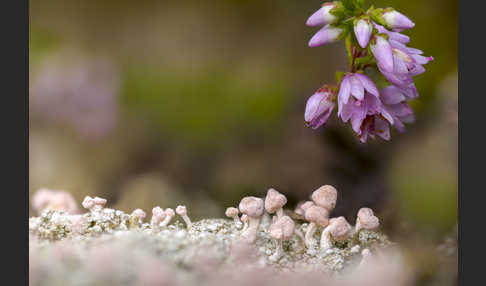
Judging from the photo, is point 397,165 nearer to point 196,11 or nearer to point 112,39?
point 196,11

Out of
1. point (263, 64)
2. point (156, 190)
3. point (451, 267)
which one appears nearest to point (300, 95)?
point (263, 64)

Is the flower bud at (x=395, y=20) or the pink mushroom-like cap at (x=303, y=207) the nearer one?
the flower bud at (x=395, y=20)

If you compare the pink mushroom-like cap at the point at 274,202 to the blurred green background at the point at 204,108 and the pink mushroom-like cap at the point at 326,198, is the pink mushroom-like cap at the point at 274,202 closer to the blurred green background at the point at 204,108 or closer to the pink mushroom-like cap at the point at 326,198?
the pink mushroom-like cap at the point at 326,198

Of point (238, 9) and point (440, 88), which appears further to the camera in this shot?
point (238, 9)

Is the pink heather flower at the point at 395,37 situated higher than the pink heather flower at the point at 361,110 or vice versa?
the pink heather flower at the point at 395,37

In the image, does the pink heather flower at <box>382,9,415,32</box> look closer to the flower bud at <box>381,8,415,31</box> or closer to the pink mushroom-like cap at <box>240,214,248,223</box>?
the flower bud at <box>381,8,415,31</box>

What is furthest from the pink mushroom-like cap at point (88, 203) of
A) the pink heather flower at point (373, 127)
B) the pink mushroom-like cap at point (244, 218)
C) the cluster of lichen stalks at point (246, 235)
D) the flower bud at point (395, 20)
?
the flower bud at point (395, 20)
